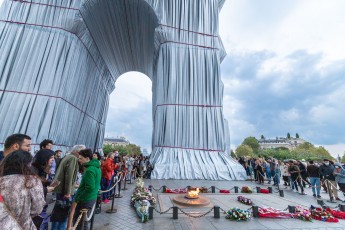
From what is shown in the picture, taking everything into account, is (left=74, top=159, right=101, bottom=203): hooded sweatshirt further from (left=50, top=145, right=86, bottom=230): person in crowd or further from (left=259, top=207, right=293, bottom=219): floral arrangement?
(left=259, top=207, right=293, bottom=219): floral arrangement

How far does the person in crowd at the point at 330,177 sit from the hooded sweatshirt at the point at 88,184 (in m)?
10.1

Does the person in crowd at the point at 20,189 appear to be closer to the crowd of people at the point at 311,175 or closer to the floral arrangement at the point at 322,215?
the floral arrangement at the point at 322,215

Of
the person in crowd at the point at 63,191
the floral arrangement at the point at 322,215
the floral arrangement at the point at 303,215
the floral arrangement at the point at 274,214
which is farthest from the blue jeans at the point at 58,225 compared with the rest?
the floral arrangement at the point at 322,215

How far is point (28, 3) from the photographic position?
1329 cm

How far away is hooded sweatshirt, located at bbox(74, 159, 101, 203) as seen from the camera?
10.5 ft

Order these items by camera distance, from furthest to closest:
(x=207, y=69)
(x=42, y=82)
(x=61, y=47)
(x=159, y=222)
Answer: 1. (x=207, y=69)
2. (x=61, y=47)
3. (x=42, y=82)
4. (x=159, y=222)

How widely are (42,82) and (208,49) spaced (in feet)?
41.9

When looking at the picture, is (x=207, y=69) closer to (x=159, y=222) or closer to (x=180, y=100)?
(x=180, y=100)

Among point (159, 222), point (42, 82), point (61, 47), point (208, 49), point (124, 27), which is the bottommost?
point (159, 222)

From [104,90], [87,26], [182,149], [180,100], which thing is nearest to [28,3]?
[87,26]

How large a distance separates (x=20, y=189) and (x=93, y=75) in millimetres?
18958

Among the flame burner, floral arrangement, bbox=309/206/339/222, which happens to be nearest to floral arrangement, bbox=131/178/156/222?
the flame burner

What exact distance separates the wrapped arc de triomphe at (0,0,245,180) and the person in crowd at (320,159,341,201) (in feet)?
16.8

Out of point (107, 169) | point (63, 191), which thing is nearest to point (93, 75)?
point (107, 169)
